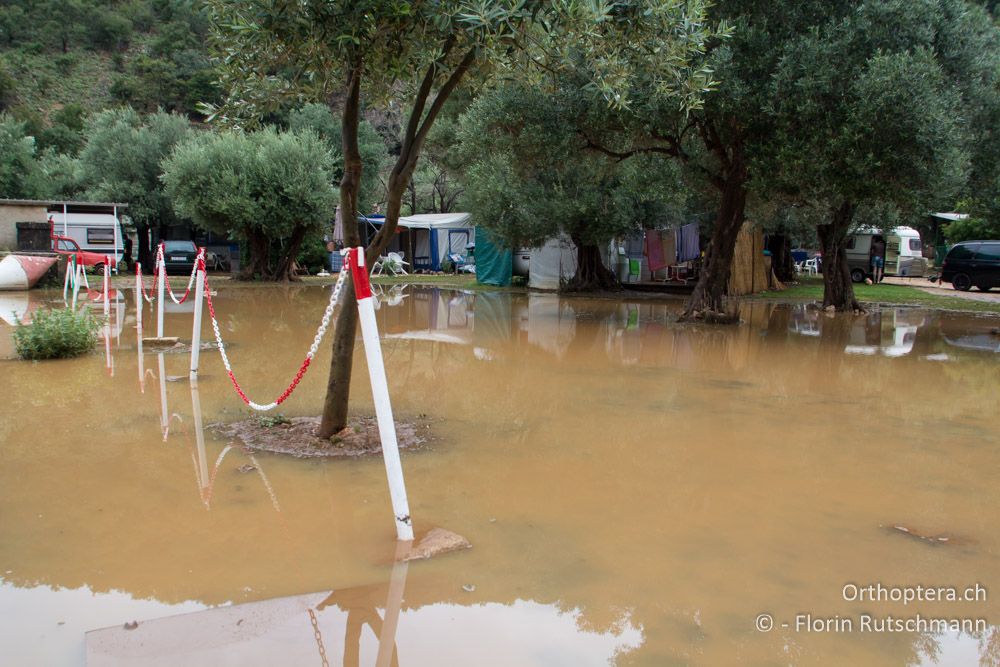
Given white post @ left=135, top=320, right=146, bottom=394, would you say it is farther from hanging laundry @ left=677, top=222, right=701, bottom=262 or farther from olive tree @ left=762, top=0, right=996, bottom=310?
hanging laundry @ left=677, top=222, right=701, bottom=262

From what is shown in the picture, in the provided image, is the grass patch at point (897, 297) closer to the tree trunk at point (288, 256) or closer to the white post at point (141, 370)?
the tree trunk at point (288, 256)

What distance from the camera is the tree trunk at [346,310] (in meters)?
6.04

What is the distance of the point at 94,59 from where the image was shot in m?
72.5

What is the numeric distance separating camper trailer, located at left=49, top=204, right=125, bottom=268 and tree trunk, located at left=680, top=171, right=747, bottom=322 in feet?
73.8

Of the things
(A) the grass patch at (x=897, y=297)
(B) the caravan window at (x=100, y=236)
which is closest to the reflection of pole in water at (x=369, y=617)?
(A) the grass patch at (x=897, y=297)

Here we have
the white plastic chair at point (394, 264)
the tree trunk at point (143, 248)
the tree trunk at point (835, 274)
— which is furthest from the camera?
the white plastic chair at point (394, 264)

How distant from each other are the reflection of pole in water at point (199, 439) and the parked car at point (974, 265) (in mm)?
26359

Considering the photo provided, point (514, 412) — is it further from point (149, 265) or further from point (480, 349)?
point (149, 265)

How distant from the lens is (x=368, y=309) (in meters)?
4.18

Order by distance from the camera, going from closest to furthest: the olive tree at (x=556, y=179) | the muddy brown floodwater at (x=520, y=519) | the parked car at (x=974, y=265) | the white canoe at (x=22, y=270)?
the muddy brown floodwater at (x=520, y=519) < the olive tree at (x=556, y=179) < the white canoe at (x=22, y=270) < the parked car at (x=974, y=265)

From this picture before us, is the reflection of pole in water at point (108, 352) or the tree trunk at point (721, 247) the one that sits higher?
the tree trunk at point (721, 247)

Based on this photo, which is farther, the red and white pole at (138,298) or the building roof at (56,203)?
the building roof at (56,203)

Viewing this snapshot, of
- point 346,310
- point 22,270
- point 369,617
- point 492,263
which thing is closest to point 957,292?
point 492,263
